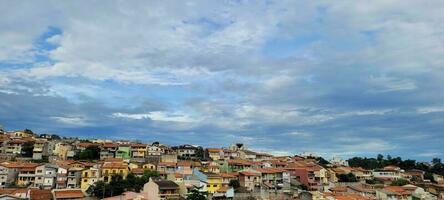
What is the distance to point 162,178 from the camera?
1937 inches

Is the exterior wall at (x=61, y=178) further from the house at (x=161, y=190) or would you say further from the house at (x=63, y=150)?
the house at (x=63, y=150)

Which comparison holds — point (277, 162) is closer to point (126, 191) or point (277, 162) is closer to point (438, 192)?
point (438, 192)

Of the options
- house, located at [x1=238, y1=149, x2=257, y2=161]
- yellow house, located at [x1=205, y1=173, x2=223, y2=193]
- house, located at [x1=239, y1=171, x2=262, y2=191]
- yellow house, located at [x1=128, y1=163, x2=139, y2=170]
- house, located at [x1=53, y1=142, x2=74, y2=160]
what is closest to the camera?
yellow house, located at [x1=205, y1=173, x2=223, y2=193]

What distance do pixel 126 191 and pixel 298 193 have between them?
19.9 meters

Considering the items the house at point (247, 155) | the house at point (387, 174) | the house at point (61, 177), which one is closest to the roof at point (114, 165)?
the house at point (61, 177)

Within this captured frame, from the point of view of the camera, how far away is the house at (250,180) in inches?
2056

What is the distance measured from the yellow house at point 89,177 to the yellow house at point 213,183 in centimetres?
1317

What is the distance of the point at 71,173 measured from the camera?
49188 mm

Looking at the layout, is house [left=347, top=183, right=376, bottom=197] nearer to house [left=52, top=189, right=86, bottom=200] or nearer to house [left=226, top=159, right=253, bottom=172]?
house [left=226, top=159, right=253, bottom=172]

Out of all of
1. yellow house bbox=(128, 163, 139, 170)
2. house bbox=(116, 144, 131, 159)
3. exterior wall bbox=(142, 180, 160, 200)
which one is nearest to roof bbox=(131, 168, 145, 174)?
yellow house bbox=(128, 163, 139, 170)

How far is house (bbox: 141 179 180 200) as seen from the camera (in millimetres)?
41562

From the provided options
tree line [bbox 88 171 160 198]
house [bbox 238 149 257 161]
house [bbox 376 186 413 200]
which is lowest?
house [bbox 376 186 413 200]

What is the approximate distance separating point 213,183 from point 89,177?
14686mm

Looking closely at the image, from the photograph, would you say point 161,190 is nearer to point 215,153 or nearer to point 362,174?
point 215,153
